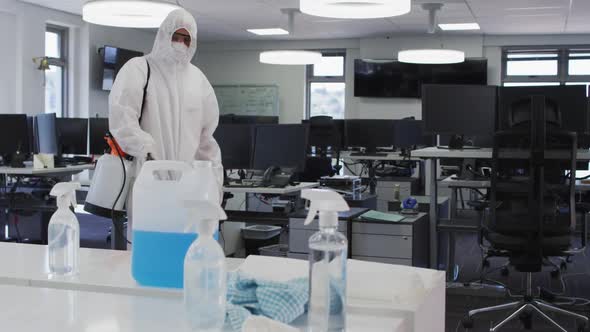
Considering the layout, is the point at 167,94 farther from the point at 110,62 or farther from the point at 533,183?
the point at 110,62

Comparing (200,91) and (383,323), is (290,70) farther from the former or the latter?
(383,323)

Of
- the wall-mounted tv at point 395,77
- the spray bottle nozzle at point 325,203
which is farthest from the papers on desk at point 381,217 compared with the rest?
the wall-mounted tv at point 395,77

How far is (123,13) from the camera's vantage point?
201 inches

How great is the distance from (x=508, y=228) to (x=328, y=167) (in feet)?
12.4

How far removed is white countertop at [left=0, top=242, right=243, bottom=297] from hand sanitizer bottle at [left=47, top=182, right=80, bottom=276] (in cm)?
3

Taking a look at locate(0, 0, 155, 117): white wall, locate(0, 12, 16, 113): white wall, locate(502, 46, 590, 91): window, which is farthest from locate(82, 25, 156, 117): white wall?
locate(502, 46, 590, 91): window

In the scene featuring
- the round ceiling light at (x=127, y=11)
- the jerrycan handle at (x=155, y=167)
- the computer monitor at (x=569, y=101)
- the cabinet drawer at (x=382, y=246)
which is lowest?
the cabinet drawer at (x=382, y=246)

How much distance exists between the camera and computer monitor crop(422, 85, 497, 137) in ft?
15.2

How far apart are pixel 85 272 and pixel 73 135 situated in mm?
5353

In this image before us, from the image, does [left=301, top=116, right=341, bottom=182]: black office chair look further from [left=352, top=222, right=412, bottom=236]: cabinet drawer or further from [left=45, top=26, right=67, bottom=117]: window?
[left=45, top=26, right=67, bottom=117]: window

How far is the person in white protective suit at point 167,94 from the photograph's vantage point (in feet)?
9.48

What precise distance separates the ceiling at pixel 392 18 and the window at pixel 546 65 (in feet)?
1.31

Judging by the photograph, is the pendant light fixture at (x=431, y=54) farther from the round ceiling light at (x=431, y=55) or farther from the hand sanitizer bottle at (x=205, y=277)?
the hand sanitizer bottle at (x=205, y=277)

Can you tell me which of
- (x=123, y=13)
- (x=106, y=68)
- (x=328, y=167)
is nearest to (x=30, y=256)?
(x=123, y=13)
